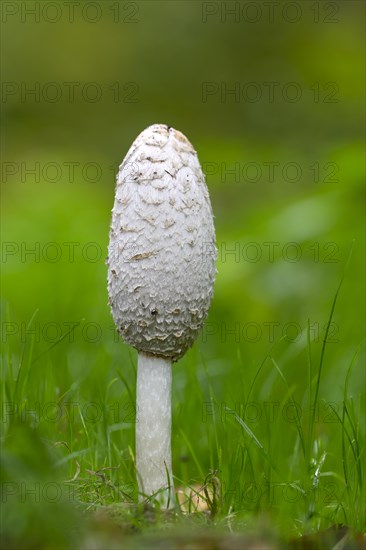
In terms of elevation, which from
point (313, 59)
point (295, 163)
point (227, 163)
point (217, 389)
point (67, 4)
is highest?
point (67, 4)

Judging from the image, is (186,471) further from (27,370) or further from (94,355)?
(94,355)

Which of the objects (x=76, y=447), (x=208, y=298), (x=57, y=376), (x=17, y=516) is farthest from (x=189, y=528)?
(x=57, y=376)

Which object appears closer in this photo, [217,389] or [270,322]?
[217,389]

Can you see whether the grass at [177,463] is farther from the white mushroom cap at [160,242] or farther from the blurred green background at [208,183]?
the white mushroom cap at [160,242]

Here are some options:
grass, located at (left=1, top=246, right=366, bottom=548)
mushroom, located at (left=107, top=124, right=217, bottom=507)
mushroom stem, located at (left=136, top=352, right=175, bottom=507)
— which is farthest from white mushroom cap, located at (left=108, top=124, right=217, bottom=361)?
grass, located at (left=1, top=246, right=366, bottom=548)

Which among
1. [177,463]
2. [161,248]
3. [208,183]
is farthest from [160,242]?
[208,183]

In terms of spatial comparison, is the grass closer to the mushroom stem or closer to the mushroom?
the mushroom stem

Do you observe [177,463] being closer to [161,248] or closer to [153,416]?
[153,416]
